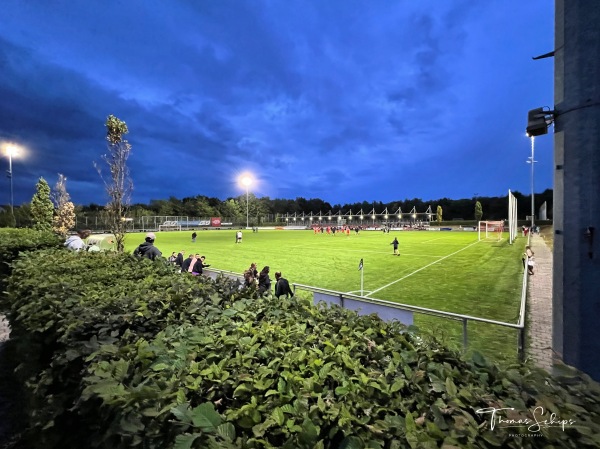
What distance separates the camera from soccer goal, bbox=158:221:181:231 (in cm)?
9082

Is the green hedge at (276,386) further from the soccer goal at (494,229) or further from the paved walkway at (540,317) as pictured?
the soccer goal at (494,229)

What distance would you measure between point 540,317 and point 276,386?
12484mm

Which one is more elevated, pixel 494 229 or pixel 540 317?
pixel 494 229

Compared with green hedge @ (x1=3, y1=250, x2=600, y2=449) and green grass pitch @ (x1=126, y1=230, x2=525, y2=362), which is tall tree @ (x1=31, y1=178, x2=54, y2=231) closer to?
green grass pitch @ (x1=126, y1=230, x2=525, y2=362)

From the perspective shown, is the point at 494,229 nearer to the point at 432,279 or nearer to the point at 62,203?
the point at 432,279

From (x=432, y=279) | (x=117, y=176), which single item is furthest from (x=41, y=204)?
(x=432, y=279)

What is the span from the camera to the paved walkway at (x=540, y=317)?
714 centimetres

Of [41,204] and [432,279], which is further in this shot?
[41,204]

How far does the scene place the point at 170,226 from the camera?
92625mm

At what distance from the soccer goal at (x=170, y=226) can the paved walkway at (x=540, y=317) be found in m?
88.3

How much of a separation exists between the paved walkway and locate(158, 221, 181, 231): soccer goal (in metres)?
88.3

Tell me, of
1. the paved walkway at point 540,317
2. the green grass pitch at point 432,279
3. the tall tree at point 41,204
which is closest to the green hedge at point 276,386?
the green grass pitch at point 432,279

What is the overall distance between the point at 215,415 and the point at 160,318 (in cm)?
195
